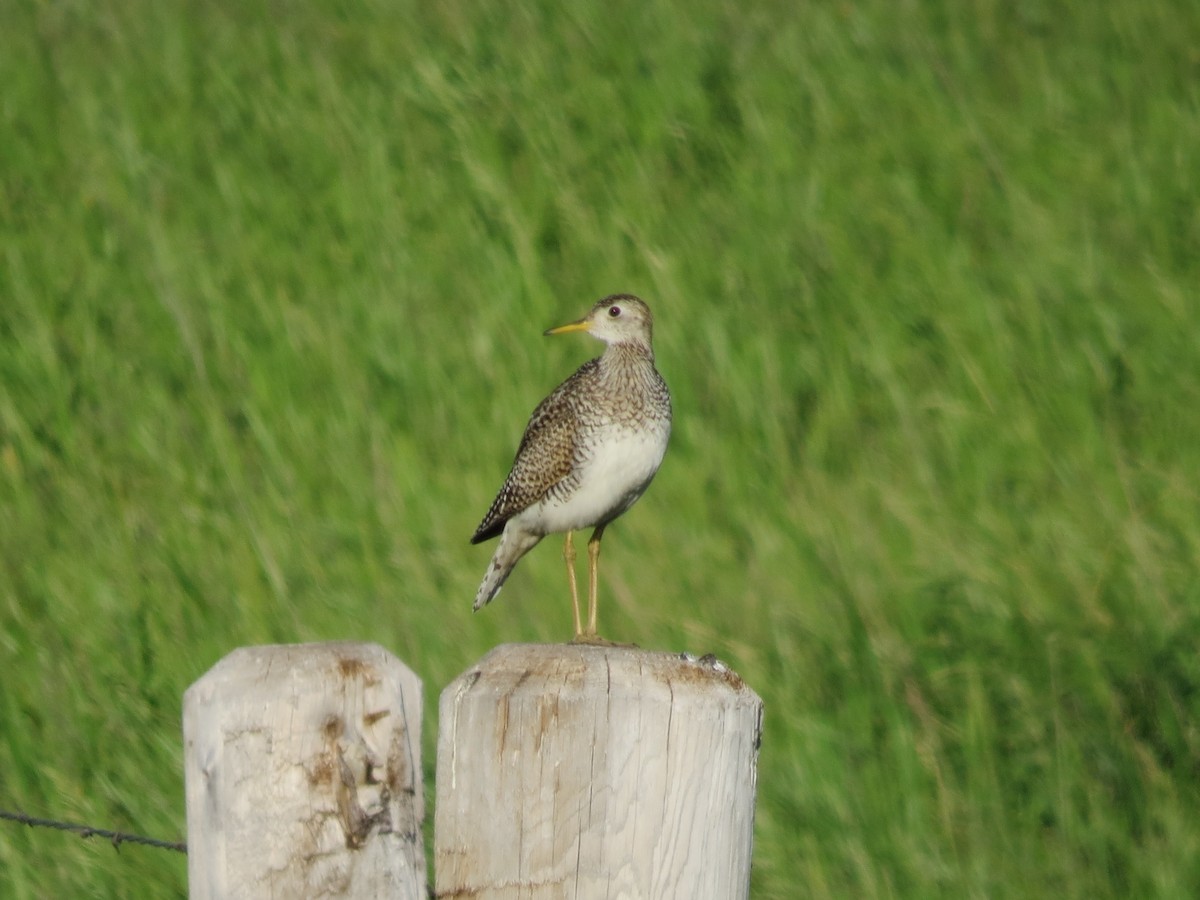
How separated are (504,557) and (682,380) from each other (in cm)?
236

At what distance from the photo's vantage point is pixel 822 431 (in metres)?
7.48

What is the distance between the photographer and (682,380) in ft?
25.4

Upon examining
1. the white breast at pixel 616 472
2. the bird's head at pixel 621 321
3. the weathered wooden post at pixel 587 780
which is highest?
the bird's head at pixel 621 321

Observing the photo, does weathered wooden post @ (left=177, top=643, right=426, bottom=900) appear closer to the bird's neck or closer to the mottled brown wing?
the mottled brown wing

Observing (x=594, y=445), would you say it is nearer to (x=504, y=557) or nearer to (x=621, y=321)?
(x=621, y=321)

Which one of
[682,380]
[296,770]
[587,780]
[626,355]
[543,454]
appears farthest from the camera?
[682,380]

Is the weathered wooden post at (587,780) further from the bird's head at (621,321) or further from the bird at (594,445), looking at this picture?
the bird's head at (621,321)

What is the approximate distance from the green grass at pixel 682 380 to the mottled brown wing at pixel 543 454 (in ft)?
3.01

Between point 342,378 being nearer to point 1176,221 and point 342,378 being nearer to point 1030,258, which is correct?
point 1030,258

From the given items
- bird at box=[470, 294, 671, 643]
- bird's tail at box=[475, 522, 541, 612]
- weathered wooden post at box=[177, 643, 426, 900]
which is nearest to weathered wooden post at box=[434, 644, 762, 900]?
weathered wooden post at box=[177, 643, 426, 900]

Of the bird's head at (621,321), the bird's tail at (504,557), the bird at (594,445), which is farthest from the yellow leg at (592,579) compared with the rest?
the bird's head at (621,321)

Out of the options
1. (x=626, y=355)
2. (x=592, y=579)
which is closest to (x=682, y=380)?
(x=626, y=355)

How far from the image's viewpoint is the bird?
4.96 m

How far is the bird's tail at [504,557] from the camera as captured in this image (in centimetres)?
546
